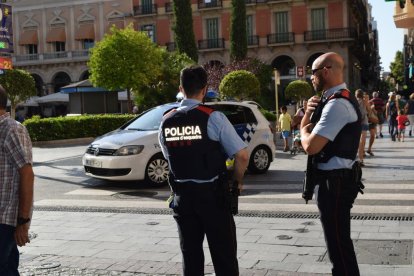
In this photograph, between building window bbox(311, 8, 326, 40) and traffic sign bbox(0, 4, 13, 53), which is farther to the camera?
building window bbox(311, 8, 326, 40)

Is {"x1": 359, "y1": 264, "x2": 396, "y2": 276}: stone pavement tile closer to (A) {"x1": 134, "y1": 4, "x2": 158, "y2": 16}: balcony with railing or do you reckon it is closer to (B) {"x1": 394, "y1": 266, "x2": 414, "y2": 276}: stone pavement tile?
(B) {"x1": 394, "y1": 266, "x2": 414, "y2": 276}: stone pavement tile

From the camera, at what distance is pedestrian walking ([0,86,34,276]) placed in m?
3.52

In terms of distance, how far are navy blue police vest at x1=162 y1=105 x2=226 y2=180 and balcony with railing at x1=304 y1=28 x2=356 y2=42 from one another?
41.4 meters

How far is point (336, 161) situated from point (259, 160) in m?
8.30

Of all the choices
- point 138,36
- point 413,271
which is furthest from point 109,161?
point 138,36

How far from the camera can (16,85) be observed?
1873cm

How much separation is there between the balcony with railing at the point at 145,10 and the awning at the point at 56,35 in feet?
27.5

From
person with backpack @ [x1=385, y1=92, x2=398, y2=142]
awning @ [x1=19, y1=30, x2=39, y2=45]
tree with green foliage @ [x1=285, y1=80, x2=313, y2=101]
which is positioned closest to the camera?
person with backpack @ [x1=385, y1=92, x2=398, y2=142]

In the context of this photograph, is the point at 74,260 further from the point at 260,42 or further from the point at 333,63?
the point at 260,42

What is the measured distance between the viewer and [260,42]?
149 feet

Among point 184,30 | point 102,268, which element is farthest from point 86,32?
point 102,268

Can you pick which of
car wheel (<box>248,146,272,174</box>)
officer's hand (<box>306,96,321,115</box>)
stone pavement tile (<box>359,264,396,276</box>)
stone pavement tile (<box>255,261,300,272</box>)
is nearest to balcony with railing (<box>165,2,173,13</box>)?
car wheel (<box>248,146,272,174</box>)

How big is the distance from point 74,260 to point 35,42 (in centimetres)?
5140

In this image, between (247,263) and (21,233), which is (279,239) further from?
(21,233)
